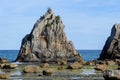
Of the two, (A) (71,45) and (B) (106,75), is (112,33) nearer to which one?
(A) (71,45)

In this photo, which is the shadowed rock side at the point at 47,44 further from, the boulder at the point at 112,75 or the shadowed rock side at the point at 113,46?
the boulder at the point at 112,75

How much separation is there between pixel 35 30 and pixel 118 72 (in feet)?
305

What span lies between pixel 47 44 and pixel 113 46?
1869 cm

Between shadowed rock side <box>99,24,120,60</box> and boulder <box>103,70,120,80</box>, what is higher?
shadowed rock side <box>99,24,120,60</box>

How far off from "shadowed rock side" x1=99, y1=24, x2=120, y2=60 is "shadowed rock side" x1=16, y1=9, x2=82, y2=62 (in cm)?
820

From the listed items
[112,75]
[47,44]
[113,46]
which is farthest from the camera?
[47,44]

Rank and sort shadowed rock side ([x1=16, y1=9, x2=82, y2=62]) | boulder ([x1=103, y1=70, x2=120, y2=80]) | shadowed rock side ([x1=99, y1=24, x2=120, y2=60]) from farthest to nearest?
shadowed rock side ([x1=99, y1=24, x2=120, y2=60]), shadowed rock side ([x1=16, y1=9, x2=82, y2=62]), boulder ([x1=103, y1=70, x2=120, y2=80])

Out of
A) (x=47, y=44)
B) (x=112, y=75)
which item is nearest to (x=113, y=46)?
(x=47, y=44)

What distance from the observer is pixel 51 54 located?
138125mm

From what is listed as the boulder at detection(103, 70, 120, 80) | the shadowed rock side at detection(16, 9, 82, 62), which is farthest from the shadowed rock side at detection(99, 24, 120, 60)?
the boulder at detection(103, 70, 120, 80)

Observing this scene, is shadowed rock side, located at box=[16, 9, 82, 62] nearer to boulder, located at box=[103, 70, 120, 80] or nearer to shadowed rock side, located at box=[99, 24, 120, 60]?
shadowed rock side, located at box=[99, 24, 120, 60]

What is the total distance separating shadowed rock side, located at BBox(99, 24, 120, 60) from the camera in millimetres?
137488

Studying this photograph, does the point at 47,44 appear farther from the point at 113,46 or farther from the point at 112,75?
the point at 112,75

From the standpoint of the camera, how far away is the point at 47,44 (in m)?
141
